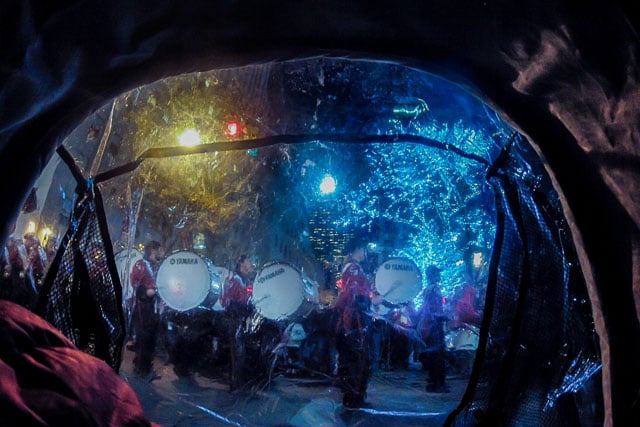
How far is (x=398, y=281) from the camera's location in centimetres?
968

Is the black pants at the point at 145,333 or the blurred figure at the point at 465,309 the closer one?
the black pants at the point at 145,333

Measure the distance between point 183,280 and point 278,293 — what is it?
1.78 meters

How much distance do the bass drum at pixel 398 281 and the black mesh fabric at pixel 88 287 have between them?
7.44 meters

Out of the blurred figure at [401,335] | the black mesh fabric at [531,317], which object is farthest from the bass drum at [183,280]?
the black mesh fabric at [531,317]

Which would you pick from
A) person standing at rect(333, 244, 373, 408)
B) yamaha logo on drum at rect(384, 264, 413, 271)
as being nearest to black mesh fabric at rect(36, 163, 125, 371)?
person standing at rect(333, 244, 373, 408)

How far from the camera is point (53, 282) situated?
2.45m

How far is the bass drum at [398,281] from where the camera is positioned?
9.67m

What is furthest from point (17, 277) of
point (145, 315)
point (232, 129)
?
point (232, 129)

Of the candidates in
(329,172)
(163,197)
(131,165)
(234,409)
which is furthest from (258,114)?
(234,409)

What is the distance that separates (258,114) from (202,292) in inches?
168

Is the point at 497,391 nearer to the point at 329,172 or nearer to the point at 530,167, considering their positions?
the point at 530,167

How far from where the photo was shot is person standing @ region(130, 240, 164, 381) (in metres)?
8.43

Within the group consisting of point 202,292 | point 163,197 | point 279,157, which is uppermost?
point 279,157

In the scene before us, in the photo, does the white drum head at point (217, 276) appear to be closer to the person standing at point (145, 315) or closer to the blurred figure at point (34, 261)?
the person standing at point (145, 315)
